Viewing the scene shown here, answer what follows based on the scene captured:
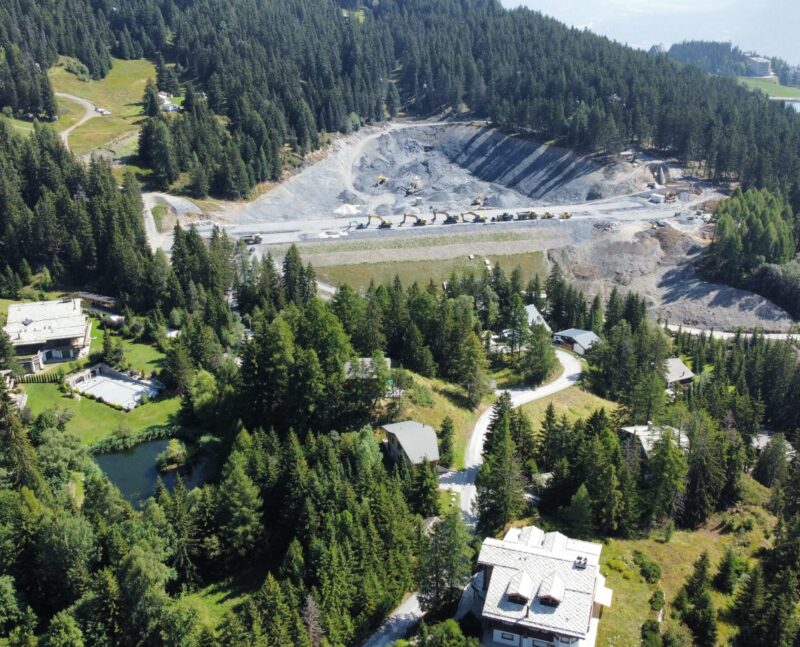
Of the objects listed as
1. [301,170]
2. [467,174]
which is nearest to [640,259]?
[467,174]

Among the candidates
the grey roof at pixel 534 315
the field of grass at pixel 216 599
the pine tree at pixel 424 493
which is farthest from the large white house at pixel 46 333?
the grey roof at pixel 534 315

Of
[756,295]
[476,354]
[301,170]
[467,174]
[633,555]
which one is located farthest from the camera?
[467,174]

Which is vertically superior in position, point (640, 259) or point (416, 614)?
point (640, 259)

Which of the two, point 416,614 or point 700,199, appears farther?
point 700,199

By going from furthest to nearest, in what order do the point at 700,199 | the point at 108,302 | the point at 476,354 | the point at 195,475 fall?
the point at 700,199, the point at 108,302, the point at 476,354, the point at 195,475

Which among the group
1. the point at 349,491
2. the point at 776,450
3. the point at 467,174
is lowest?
the point at 776,450

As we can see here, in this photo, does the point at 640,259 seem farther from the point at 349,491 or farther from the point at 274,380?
the point at 349,491
